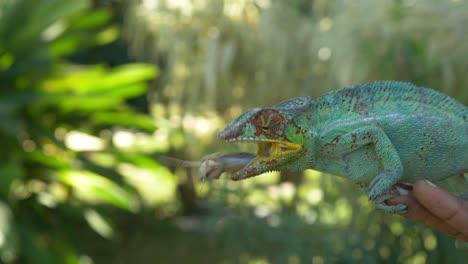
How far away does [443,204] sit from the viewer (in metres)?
0.71

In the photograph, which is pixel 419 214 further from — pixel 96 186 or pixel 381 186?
pixel 96 186

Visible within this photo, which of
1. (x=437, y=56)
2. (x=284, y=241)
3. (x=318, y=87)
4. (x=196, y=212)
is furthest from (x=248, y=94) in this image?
(x=196, y=212)

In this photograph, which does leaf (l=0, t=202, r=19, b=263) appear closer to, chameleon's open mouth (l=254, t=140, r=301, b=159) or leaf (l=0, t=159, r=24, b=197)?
leaf (l=0, t=159, r=24, b=197)

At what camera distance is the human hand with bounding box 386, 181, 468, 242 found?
692mm

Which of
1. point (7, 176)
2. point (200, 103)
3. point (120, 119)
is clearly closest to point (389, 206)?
point (200, 103)

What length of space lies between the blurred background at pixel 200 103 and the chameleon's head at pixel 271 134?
149cm

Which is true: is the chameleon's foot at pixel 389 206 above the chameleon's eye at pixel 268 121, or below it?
below

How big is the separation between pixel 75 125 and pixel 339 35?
6.12 feet

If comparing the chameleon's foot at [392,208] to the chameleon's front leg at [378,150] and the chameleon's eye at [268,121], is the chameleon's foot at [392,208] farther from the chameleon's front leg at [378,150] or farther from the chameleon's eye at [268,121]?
the chameleon's eye at [268,121]

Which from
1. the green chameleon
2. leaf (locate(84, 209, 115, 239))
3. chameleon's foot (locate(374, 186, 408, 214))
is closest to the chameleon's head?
the green chameleon

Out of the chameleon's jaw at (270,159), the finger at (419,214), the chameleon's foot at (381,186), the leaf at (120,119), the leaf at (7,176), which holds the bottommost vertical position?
the finger at (419,214)

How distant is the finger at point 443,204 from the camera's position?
692 millimetres

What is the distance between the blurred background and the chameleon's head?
1488mm

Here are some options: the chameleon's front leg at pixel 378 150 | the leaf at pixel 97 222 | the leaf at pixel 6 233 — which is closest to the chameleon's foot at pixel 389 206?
the chameleon's front leg at pixel 378 150
